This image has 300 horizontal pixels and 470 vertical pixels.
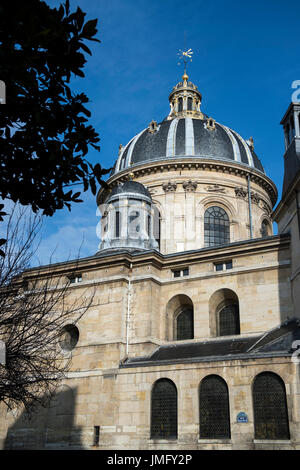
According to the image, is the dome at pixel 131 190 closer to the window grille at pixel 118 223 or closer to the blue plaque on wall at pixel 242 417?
the window grille at pixel 118 223

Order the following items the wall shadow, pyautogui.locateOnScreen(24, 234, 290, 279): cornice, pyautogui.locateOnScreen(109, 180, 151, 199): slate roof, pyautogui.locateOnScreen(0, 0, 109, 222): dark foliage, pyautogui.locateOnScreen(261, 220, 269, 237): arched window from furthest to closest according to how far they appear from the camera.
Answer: pyautogui.locateOnScreen(261, 220, 269, 237): arched window → pyautogui.locateOnScreen(109, 180, 151, 199): slate roof → pyautogui.locateOnScreen(24, 234, 290, 279): cornice → the wall shadow → pyautogui.locateOnScreen(0, 0, 109, 222): dark foliage

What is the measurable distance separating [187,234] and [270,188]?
9320mm

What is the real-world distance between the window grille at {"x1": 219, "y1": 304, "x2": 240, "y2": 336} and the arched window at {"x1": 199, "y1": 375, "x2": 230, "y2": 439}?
450 cm

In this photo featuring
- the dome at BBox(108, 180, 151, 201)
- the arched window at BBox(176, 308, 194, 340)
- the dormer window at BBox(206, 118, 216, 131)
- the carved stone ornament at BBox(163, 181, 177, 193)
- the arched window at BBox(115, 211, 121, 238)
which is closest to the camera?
the arched window at BBox(176, 308, 194, 340)

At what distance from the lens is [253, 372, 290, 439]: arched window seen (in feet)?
64.8

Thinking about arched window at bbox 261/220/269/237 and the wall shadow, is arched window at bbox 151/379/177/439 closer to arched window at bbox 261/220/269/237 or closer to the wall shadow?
the wall shadow

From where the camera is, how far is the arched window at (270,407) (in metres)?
19.8

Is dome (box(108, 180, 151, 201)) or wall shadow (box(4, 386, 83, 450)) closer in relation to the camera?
wall shadow (box(4, 386, 83, 450))

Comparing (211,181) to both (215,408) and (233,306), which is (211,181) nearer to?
(233,306)

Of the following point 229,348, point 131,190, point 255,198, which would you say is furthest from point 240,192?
point 229,348

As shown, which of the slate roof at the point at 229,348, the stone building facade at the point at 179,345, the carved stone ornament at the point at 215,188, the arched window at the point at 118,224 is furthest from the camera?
the carved stone ornament at the point at 215,188

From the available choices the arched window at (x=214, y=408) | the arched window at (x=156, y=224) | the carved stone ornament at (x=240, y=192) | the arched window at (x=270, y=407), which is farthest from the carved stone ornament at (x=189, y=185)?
the arched window at (x=270, y=407)

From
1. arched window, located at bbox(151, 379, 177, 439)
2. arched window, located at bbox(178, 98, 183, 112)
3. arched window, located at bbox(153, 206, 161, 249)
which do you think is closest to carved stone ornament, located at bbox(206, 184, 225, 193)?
arched window, located at bbox(153, 206, 161, 249)

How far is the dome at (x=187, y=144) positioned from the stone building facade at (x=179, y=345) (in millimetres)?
7557
